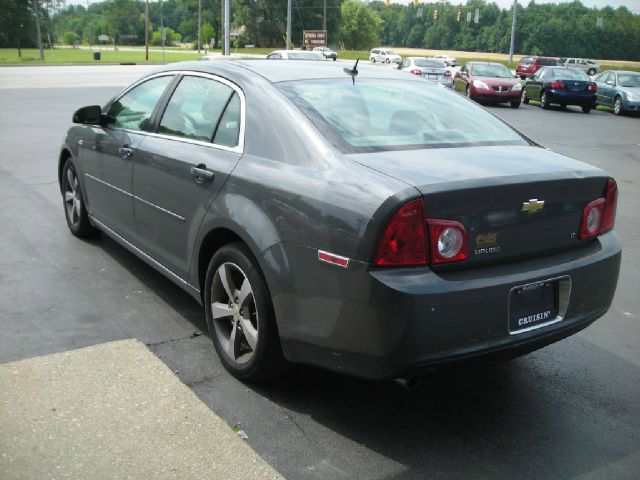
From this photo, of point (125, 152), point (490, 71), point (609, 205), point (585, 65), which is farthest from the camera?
point (585, 65)

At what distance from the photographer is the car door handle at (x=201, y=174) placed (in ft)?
12.3

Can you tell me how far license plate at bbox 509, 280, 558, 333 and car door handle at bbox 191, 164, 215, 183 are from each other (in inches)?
66.0

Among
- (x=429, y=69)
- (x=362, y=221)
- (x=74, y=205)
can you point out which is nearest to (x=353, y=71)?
(x=362, y=221)

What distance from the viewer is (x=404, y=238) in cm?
284

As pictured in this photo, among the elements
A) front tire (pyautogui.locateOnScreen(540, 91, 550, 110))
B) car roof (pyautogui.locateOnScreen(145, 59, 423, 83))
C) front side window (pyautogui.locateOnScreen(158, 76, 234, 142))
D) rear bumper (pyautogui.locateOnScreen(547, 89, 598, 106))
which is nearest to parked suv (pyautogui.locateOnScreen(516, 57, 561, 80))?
front tire (pyautogui.locateOnScreen(540, 91, 550, 110))

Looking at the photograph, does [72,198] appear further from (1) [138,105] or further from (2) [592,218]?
(2) [592,218]

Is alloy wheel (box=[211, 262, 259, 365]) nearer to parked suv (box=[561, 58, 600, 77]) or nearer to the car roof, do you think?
the car roof

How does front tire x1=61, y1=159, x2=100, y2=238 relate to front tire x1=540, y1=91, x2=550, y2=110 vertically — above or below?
above

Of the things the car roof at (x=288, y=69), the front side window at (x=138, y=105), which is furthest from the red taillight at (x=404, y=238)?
the front side window at (x=138, y=105)

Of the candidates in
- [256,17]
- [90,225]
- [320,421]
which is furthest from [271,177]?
[256,17]

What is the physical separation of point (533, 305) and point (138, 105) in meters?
3.11

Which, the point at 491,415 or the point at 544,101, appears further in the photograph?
the point at 544,101

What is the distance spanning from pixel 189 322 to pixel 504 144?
7.23ft

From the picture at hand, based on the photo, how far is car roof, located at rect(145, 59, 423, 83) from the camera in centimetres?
399
